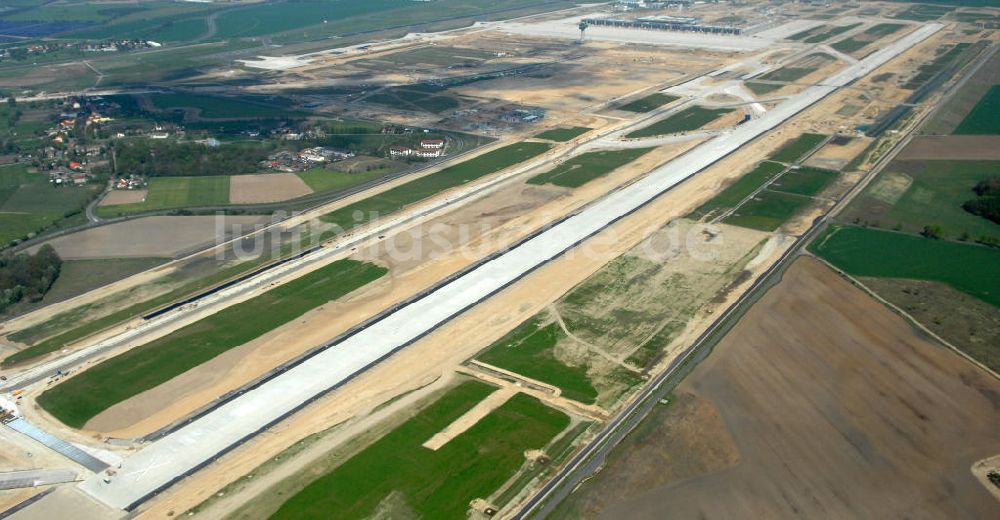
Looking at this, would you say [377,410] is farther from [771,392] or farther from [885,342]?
[885,342]

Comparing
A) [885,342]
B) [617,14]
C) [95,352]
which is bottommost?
[95,352]

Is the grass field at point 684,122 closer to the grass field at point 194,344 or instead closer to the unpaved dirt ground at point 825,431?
the unpaved dirt ground at point 825,431

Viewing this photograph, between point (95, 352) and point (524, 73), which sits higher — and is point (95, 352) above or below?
below

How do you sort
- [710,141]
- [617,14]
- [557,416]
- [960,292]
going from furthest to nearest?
[617,14] < [710,141] < [960,292] < [557,416]

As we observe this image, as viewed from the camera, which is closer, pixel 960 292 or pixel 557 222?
pixel 960 292

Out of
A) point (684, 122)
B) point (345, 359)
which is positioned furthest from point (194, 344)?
point (684, 122)

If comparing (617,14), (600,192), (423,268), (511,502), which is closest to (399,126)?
(600,192)

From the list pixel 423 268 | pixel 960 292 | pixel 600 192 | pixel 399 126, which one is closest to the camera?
pixel 960 292
